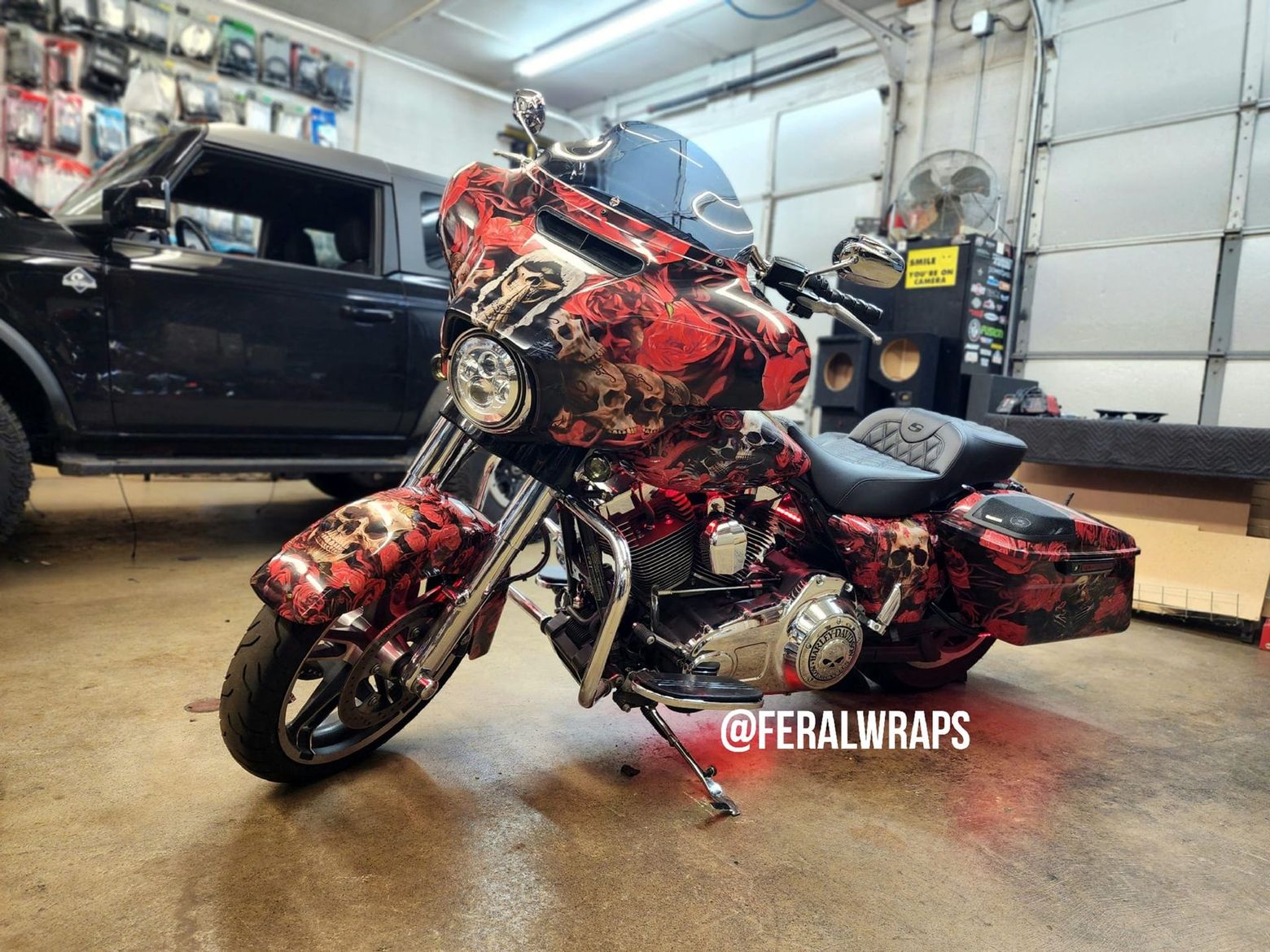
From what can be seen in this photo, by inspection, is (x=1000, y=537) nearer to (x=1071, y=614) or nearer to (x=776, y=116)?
(x=1071, y=614)

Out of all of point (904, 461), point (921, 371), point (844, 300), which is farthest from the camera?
point (921, 371)

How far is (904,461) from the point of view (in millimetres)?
1940

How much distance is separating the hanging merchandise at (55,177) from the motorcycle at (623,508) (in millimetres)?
5221

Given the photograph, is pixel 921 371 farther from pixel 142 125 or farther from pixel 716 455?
pixel 142 125

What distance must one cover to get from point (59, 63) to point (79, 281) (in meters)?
3.66

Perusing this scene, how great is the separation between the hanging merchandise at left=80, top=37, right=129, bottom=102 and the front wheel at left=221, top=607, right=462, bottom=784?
5554 millimetres

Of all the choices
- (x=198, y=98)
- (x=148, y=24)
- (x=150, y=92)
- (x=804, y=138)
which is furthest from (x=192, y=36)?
(x=804, y=138)

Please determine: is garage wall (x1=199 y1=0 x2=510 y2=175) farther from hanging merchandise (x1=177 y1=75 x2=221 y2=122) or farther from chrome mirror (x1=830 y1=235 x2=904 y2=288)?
chrome mirror (x1=830 y1=235 x2=904 y2=288)

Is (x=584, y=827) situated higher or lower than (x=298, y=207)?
lower

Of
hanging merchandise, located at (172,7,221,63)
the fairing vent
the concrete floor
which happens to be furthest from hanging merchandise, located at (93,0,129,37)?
the fairing vent

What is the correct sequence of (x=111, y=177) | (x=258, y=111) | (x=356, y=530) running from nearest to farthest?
(x=356, y=530), (x=111, y=177), (x=258, y=111)

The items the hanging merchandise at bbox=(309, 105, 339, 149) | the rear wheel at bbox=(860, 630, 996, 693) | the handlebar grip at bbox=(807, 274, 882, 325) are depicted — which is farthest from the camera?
the hanging merchandise at bbox=(309, 105, 339, 149)

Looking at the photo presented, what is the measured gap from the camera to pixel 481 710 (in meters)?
1.93

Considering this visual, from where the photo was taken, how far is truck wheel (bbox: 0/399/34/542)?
8.20 feet
